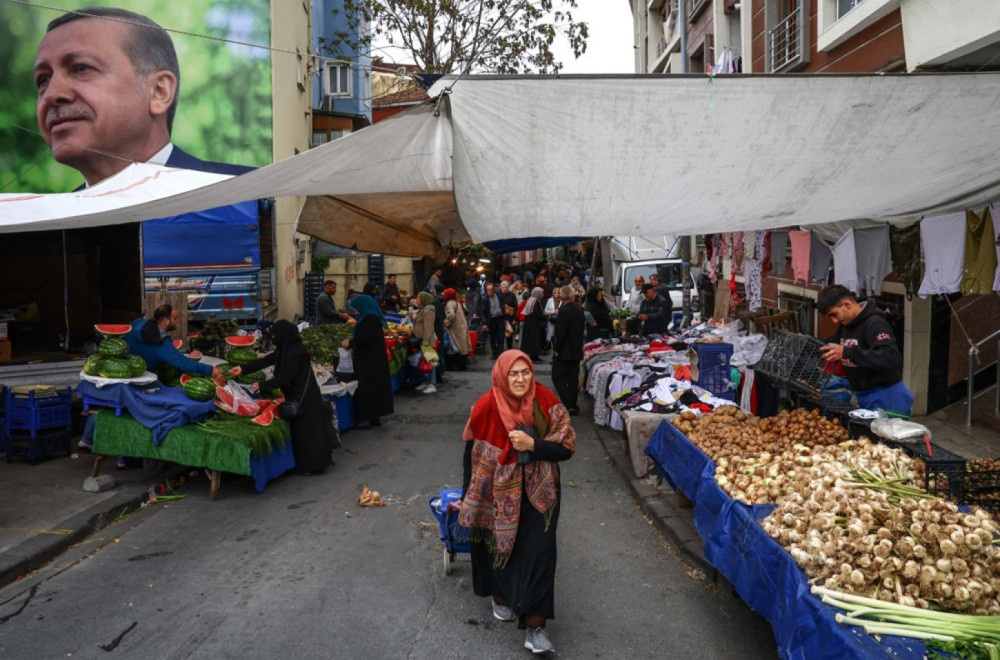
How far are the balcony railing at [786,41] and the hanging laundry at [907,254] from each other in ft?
24.4

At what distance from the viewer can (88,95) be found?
16516mm

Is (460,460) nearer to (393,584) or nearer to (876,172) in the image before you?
(393,584)

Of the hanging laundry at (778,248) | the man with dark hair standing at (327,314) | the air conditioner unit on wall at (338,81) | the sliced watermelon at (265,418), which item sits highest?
the air conditioner unit on wall at (338,81)

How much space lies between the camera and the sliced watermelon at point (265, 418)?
27.5 feet

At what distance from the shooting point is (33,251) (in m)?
13.9

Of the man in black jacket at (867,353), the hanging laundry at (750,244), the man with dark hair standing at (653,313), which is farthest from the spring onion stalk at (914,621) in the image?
the man with dark hair standing at (653,313)

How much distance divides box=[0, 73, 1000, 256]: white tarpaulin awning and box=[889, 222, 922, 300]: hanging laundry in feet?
4.61

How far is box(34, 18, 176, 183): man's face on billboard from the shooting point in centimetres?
1628

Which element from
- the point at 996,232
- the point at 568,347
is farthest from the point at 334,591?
the point at 568,347

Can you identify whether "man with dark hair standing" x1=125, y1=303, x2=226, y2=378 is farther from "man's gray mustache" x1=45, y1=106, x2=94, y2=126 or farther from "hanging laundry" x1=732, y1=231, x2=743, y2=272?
"man's gray mustache" x1=45, y1=106, x2=94, y2=126

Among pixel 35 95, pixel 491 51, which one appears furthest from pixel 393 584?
pixel 491 51

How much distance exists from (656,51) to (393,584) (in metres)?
31.3

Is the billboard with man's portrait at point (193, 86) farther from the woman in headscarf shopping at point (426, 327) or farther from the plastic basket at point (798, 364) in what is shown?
the plastic basket at point (798, 364)

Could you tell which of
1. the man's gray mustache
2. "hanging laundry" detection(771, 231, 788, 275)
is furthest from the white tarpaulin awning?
the man's gray mustache
